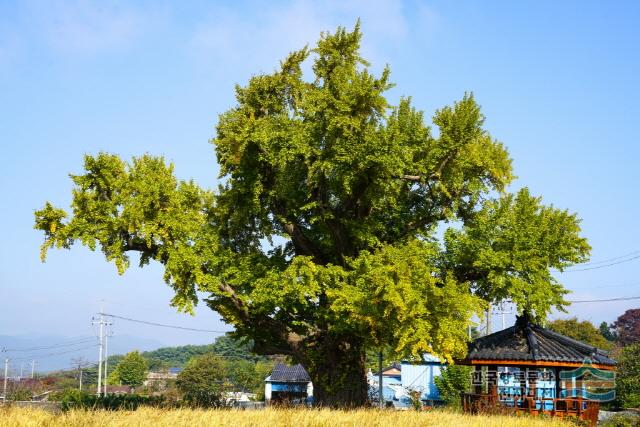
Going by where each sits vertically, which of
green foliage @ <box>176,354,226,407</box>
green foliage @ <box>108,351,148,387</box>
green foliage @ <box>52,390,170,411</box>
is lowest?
green foliage @ <box>108,351,148,387</box>

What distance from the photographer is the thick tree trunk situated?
27.2 metres

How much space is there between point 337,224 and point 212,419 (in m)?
14.1

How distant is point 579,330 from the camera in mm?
70688

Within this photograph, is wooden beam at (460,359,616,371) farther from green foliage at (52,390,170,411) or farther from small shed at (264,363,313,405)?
small shed at (264,363,313,405)

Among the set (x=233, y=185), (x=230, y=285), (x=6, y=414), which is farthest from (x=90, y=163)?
(x=6, y=414)

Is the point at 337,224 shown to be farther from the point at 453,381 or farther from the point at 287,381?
the point at 287,381

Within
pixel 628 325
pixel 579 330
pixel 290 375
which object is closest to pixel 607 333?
pixel 628 325

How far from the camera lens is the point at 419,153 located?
80.5 ft

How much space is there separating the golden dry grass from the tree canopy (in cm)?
556

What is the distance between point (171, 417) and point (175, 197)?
Result: 43.4 ft

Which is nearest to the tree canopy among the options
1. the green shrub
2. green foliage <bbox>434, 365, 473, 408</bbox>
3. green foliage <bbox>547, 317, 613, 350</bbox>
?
the green shrub

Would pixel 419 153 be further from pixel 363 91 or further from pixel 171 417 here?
pixel 171 417

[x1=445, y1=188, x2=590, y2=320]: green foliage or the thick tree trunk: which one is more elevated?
[x1=445, y1=188, x2=590, y2=320]: green foliage

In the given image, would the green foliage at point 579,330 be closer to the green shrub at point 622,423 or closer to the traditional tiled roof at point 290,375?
the traditional tiled roof at point 290,375
